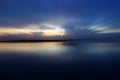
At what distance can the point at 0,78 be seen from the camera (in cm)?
597

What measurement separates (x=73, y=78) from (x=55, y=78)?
91cm

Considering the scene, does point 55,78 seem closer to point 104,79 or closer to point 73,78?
point 73,78

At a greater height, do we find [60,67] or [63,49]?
[60,67]

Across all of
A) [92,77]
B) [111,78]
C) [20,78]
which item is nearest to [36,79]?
[20,78]

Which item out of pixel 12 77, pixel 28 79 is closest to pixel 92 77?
pixel 28 79

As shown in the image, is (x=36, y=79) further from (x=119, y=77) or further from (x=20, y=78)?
(x=119, y=77)

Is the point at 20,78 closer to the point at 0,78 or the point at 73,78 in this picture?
the point at 0,78

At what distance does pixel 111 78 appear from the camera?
5.93m

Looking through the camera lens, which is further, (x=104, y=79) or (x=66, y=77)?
(x=66, y=77)

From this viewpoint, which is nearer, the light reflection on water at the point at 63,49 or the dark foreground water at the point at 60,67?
the dark foreground water at the point at 60,67

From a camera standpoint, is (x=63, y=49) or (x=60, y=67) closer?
(x=60, y=67)

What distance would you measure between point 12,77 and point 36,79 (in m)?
1.33

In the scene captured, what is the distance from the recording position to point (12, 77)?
20.3ft

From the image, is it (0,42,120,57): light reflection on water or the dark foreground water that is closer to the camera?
the dark foreground water
